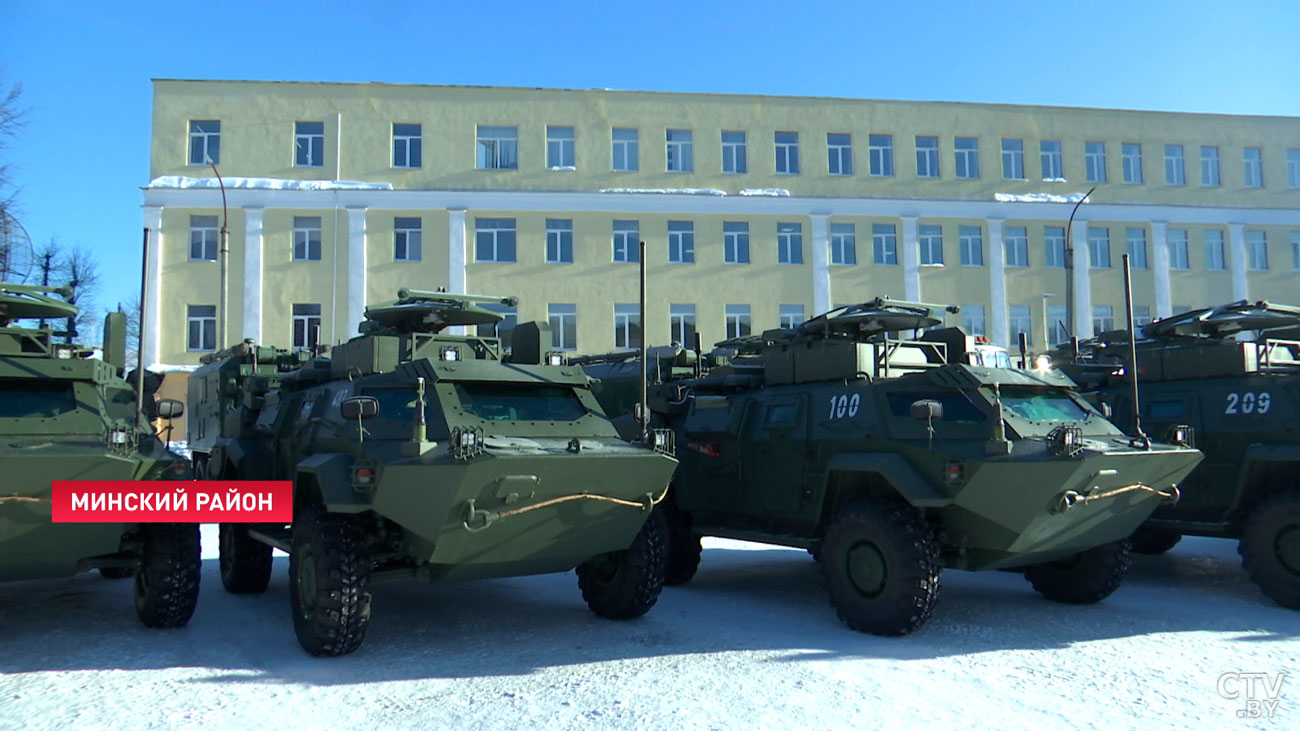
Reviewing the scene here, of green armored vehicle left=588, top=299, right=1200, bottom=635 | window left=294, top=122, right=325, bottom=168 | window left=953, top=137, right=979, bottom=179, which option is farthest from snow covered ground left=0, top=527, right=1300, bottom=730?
window left=953, top=137, right=979, bottom=179

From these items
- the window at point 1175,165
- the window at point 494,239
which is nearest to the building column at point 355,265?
the window at point 494,239

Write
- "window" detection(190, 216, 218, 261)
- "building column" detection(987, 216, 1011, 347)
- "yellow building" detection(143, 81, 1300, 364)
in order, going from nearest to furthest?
"window" detection(190, 216, 218, 261), "yellow building" detection(143, 81, 1300, 364), "building column" detection(987, 216, 1011, 347)

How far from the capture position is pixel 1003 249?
88.5ft

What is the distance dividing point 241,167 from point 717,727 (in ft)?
73.6

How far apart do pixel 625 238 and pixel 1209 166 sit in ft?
54.8

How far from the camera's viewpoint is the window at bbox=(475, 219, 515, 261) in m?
24.8

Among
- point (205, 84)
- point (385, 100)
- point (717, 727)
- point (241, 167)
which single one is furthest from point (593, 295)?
point (717, 727)

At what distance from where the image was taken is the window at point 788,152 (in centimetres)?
2625

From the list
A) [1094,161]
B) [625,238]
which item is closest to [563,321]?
[625,238]

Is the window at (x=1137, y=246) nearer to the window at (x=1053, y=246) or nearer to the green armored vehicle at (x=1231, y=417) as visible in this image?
the window at (x=1053, y=246)

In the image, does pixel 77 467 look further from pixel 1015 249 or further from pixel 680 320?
pixel 1015 249

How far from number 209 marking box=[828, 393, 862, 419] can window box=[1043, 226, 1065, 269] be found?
21.4 m

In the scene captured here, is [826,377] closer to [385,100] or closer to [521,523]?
[521,523]

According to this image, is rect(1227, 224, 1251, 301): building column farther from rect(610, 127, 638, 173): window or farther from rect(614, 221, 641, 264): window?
rect(610, 127, 638, 173): window
